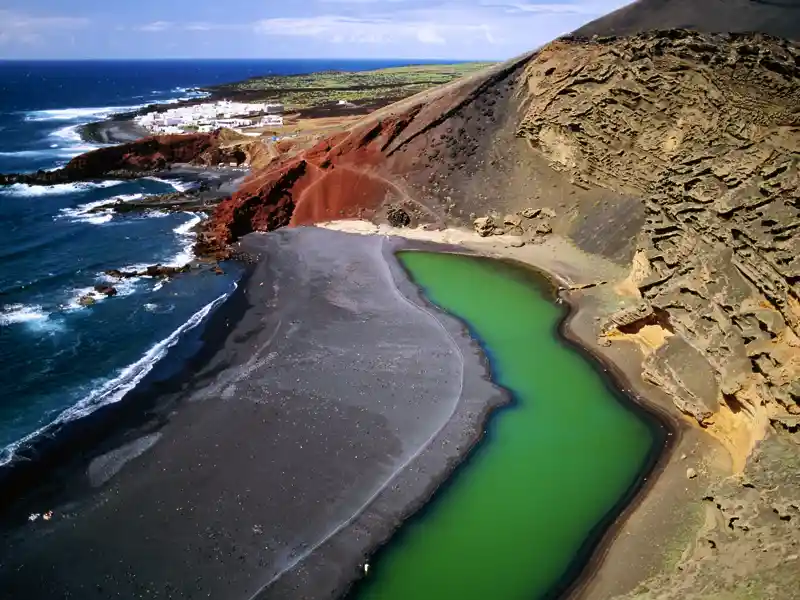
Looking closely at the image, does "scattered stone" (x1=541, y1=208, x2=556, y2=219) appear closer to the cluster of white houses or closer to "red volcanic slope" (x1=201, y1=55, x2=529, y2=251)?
"red volcanic slope" (x1=201, y1=55, x2=529, y2=251)

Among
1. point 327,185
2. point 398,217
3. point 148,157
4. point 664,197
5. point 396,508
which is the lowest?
point 396,508

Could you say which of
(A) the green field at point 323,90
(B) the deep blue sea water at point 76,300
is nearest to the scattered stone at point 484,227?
(B) the deep blue sea water at point 76,300

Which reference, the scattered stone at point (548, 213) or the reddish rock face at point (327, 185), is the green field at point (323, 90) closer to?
the reddish rock face at point (327, 185)

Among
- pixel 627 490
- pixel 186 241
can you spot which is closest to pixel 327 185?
pixel 186 241

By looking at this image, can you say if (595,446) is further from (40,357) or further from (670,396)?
(40,357)

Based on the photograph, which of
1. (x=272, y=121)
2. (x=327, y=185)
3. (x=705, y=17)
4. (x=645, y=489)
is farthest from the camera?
(x=272, y=121)

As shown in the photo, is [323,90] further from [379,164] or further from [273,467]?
[273,467]
